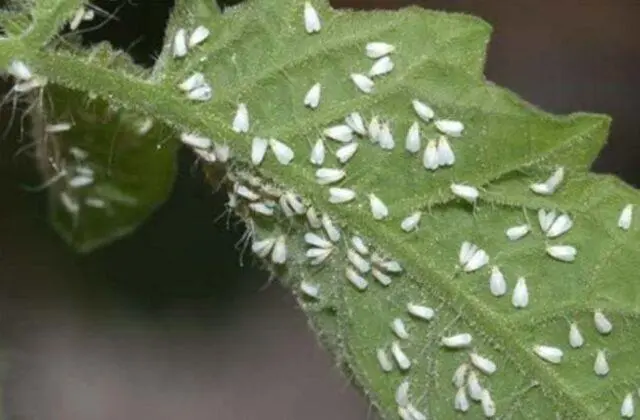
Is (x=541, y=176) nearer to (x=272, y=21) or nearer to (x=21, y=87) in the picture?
(x=272, y=21)

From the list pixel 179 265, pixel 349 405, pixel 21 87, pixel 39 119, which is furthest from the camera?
pixel 349 405

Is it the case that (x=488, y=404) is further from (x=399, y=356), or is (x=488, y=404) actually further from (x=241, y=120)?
(x=241, y=120)

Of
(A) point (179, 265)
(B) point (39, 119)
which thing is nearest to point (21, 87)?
(B) point (39, 119)

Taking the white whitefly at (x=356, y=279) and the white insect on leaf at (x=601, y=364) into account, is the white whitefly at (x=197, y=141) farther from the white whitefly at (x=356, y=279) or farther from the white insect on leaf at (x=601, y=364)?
the white insect on leaf at (x=601, y=364)

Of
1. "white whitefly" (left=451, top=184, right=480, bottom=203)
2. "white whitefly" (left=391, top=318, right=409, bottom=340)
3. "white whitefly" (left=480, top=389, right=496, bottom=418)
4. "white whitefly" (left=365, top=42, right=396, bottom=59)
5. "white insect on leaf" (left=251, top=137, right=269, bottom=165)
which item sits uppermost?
"white whitefly" (left=365, top=42, right=396, bottom=59)

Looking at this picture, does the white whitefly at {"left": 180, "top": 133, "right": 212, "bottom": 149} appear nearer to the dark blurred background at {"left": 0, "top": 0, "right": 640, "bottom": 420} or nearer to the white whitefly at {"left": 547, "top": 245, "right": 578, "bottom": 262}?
the white whitefly at {"left": 547, "top": 245, "right": 578, "bottom": 262}

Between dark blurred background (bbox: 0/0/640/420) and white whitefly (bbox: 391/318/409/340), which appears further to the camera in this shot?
dark blurred background (bbox: 0/0/640/420)

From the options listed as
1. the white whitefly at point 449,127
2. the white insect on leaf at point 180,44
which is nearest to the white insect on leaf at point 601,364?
the white whitefly at point 449,127

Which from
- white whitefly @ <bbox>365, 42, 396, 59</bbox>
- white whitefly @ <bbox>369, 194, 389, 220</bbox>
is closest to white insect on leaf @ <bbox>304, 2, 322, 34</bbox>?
white whitefly @ <bbox>365, 42, 396, 59</bbox>
